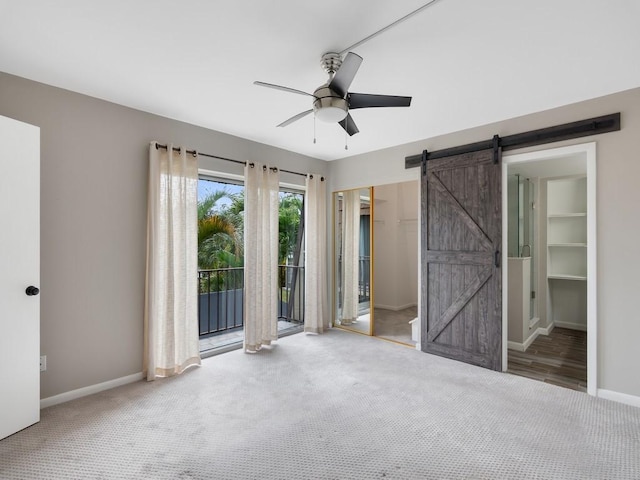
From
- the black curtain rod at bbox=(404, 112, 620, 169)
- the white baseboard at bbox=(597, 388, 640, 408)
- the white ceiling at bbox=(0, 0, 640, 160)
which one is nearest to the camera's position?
the white ceiling at bbox=(0, 0, 640, 160)

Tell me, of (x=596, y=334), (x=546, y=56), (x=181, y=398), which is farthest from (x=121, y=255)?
(x=596, y=334)

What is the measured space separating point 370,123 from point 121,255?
9.09 feet

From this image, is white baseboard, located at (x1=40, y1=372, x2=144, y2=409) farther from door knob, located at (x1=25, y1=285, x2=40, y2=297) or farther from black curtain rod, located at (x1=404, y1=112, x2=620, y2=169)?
black curtain rod, located at (x1=404, y1=112, x2=620, y2=169)

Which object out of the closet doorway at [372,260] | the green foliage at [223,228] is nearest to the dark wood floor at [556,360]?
the closet doorway at [372,260]

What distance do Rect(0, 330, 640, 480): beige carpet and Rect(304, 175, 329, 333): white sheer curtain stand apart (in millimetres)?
1386

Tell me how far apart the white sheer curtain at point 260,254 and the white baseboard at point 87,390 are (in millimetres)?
1204

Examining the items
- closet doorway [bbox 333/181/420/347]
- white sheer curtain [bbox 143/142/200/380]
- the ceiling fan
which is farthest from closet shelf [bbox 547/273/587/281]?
white sheer curtain [bbox 143/142/200/380]

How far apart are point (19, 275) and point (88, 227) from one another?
0.66 meters

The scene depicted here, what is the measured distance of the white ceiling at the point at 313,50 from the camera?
1768 millimetres

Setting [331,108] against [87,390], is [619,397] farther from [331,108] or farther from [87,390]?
[87,390]

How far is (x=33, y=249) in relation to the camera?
2346 millimetres

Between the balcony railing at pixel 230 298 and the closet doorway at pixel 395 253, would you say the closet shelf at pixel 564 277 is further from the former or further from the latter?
the balcony railing at pixel 230 298

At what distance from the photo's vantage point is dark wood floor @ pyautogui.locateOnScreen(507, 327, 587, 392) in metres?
3.16

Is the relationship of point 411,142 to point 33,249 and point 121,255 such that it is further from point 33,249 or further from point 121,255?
point 33,249
